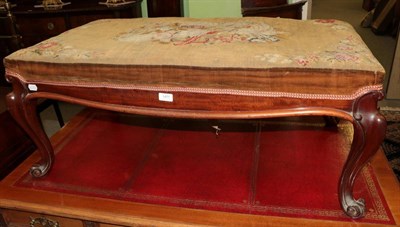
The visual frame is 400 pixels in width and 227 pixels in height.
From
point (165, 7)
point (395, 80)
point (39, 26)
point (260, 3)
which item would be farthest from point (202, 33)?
point (395, 80)

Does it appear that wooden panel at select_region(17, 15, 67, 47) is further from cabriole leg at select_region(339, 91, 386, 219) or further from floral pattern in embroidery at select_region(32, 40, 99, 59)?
cabriole leg at select_region(339, 91, 386, 219)

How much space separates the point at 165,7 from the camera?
233cm

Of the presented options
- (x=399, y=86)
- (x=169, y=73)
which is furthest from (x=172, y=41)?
(x=399, y=86)

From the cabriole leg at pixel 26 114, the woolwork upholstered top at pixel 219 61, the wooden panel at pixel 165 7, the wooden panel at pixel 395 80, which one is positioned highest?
the woolwork upholstered top at pixel 219 61

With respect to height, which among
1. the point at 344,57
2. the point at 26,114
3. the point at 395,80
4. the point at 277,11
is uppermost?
the point at 344,57

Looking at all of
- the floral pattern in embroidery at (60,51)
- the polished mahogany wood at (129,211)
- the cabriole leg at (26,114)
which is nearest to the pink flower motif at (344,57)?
the polished mahogany wood at (129,211)

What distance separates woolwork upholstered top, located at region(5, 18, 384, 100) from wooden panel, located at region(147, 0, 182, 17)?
1193 millimetres

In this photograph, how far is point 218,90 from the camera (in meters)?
0.93

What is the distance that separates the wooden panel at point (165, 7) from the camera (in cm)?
231

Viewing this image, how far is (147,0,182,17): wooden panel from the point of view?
2314mm

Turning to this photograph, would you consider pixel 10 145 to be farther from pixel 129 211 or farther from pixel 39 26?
pixel 39 26

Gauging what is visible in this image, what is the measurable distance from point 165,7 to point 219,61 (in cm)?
155

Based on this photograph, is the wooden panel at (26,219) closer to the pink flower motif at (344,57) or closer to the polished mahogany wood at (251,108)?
the polished mahogany wood at (251,108)

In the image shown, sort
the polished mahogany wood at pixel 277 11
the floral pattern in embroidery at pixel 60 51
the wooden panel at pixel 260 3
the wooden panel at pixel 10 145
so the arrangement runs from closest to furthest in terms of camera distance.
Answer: the floral pattern in embroidery at pixel 60 51, the wooden panel at pixel 10 145, the polished mahogany wood at pixel 277 11, the wooden panel at pixel 260 3
